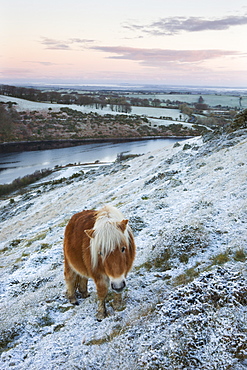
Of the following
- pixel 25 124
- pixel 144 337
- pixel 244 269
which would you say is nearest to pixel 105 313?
pixel 144 337

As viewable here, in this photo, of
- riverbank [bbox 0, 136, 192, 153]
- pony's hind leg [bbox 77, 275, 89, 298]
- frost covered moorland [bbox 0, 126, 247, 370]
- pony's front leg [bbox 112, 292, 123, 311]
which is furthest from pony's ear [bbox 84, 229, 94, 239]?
riverbank [bbox 0, 136, 192, 153]

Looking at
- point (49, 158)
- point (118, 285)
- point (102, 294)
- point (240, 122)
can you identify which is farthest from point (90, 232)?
point (49, 158)

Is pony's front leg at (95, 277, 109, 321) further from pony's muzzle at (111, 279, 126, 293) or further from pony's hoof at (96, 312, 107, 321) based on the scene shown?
pony's muzzle at (111, 279, 126, 293)

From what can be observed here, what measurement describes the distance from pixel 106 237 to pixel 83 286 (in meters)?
2.04

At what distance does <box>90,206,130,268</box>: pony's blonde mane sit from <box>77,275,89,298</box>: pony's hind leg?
3.71ft

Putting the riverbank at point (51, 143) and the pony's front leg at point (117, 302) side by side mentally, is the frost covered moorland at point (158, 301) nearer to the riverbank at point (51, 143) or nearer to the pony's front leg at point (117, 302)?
the pony's front leg at point (117, 302)

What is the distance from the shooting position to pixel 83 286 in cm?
584

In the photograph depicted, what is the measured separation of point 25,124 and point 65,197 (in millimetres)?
61876

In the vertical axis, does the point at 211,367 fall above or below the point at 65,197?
above

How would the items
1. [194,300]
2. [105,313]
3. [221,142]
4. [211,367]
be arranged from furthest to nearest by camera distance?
1. [221,142]
2. [105,313]
3. [194,300]
4. [211,367]

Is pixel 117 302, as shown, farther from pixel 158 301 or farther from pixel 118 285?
pixel 118 285

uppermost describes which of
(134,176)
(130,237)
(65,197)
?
(130,237)

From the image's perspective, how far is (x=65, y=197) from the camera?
20.6m

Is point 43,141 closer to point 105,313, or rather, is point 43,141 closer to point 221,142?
point 221,142
